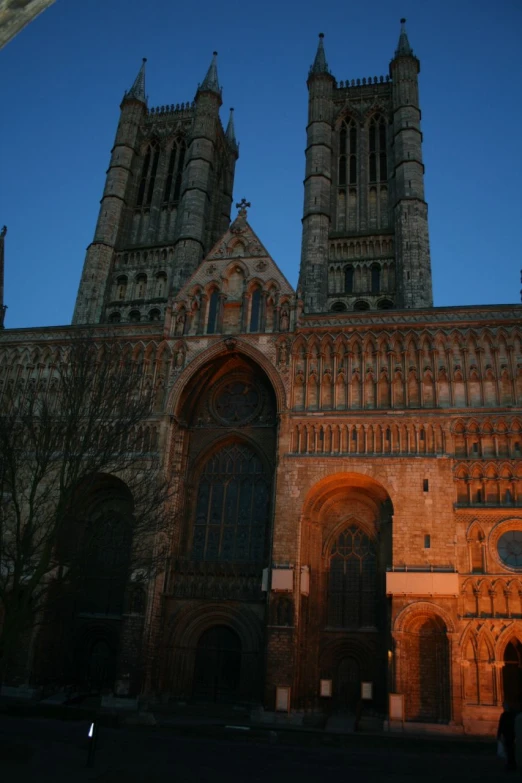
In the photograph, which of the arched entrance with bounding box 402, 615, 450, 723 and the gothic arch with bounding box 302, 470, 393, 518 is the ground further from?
the gothic arch with bounding box 302, 470, 393, 518

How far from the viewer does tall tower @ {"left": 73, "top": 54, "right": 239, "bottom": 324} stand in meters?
40.7

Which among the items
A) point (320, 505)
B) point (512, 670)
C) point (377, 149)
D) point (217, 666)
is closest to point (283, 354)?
point (320, 505)

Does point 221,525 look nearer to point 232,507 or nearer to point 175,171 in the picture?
point 232,507

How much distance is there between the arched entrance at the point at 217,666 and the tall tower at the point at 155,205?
2018cm

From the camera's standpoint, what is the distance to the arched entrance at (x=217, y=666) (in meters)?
23.6

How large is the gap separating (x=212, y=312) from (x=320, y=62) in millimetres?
29335

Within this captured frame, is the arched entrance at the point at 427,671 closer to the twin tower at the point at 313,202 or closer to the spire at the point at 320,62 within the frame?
the twin tower at the point at 313,202

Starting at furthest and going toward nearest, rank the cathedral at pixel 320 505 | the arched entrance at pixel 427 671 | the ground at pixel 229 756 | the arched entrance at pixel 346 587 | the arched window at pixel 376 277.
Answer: the arched window at pixel 376 277 → the arched entrance at pixel 346 587 → the cathedral at pixel 320 505 → the arched entrance at pixel 427 671 → the ground at pixel 229 756

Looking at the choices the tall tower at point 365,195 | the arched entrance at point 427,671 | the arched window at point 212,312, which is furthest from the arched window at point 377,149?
the arched entrance at point 427,671

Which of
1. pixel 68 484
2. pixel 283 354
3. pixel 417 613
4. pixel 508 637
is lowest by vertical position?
pixel 508 637

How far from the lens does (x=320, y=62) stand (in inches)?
1870

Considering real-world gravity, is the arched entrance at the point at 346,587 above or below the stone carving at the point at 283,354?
below

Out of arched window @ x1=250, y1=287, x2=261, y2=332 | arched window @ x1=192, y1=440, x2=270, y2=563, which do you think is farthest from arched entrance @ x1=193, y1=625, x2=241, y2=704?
arched window @ x1=250, y1=287, x2=261, y2=332

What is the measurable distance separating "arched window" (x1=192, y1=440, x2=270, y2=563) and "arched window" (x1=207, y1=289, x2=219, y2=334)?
16.7ft
